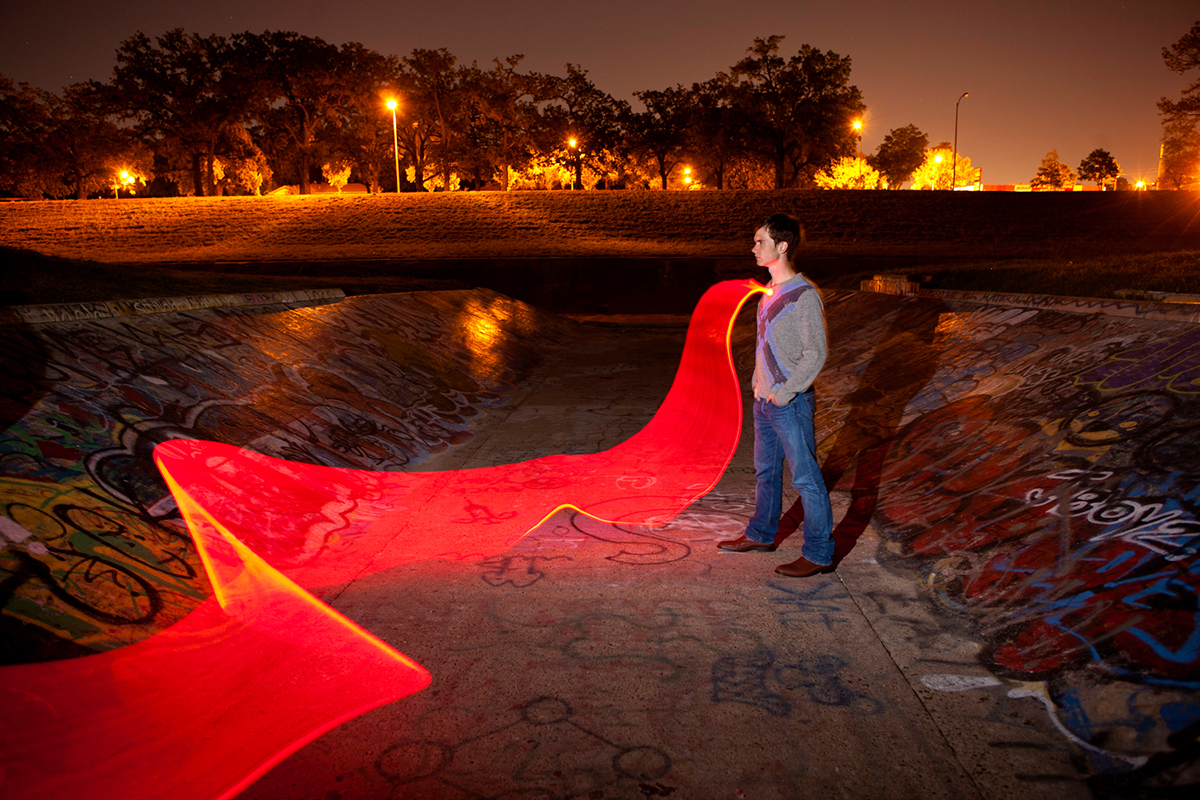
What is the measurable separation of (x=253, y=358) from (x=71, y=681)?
5202 mm

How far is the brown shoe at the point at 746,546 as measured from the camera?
4785 millimetres

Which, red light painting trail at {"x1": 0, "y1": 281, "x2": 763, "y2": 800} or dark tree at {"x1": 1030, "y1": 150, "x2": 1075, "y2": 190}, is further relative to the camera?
dark tree at {"x1": 1030, "y1": 150, "x2": 1075, "y2": 190}

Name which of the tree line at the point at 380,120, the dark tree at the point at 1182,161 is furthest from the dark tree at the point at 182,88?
Answer: the dark tree at the point at 1182,161

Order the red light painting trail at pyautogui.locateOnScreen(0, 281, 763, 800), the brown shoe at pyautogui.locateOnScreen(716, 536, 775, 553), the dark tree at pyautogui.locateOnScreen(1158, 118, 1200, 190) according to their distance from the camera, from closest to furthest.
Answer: the red light painting trail at pyautogui.locateOnScreen(0, 281, 763, 800) < the brown shoe at pyautogui.locateOnScreen(716, 536, 775, 553) < the dark tree at pyautogui.locateOnScreen(1158, 118, 1200, 190)

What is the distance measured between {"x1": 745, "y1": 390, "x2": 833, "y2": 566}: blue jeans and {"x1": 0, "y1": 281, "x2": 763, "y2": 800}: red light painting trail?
4.38 ft

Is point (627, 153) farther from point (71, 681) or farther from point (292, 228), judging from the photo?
point (71, 681)

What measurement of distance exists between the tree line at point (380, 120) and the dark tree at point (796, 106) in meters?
0.10

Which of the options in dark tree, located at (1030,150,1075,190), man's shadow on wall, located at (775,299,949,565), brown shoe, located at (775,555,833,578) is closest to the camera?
brown shoe, located at (775,555,833,578)

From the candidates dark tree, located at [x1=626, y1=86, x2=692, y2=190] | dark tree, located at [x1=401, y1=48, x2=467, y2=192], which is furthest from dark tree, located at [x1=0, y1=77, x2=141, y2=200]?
dark tree, located at [x1=626, y1=86, x2=692, y2=190]

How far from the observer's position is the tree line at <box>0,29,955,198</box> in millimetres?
50125

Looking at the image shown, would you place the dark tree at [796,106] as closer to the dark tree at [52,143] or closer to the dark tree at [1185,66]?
the dark tree at [1185,66]

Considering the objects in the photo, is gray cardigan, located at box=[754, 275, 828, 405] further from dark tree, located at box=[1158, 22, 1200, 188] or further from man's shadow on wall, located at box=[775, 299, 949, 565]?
dark tree, located at box=[1158, 22, 1200, 188]

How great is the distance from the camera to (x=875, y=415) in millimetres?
7359

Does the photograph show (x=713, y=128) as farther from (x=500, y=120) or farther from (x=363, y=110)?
(x=363, y=110)
